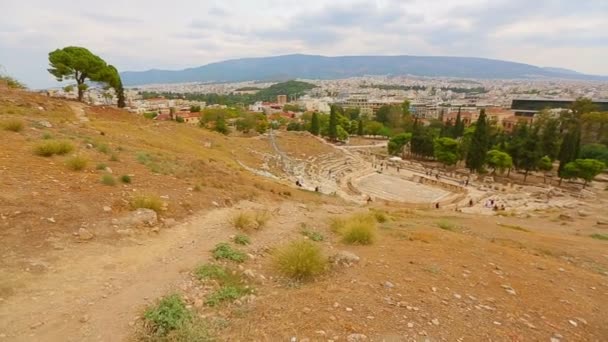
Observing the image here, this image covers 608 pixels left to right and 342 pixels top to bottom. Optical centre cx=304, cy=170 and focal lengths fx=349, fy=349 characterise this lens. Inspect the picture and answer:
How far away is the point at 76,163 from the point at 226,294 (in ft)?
22.0

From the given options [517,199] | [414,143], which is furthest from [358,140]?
[517,199]

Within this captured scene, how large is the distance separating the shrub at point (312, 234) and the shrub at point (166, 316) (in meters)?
4.18

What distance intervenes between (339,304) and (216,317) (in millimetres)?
1607

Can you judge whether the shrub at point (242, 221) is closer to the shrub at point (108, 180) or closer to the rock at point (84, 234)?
the rock at point (84, 234)

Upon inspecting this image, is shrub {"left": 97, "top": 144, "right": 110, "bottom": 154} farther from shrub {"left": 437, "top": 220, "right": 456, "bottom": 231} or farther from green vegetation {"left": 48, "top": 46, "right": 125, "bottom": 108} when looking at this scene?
green vegetation {"left": 48, "top": 46, "right": 125, "bottom": 108}

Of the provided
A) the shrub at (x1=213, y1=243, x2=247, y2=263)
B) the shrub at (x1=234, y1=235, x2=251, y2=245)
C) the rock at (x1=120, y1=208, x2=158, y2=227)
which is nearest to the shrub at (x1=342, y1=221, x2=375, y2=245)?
the shrub at (x1=234, y1=235, x2=251, y2=245)

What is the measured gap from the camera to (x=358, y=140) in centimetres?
7094

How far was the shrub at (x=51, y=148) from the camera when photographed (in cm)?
973

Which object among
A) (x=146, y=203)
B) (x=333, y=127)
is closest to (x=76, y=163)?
(x=146, y=203)

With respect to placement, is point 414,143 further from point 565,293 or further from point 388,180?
point 565,293

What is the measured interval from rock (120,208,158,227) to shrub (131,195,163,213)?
6.9 inches

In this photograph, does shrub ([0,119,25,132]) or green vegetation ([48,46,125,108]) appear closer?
shrub ([0,119,25,132])

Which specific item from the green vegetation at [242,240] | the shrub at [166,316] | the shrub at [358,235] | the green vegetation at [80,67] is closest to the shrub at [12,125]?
the green vegetation at [242,240]

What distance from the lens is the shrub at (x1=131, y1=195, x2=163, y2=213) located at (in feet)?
25.3
